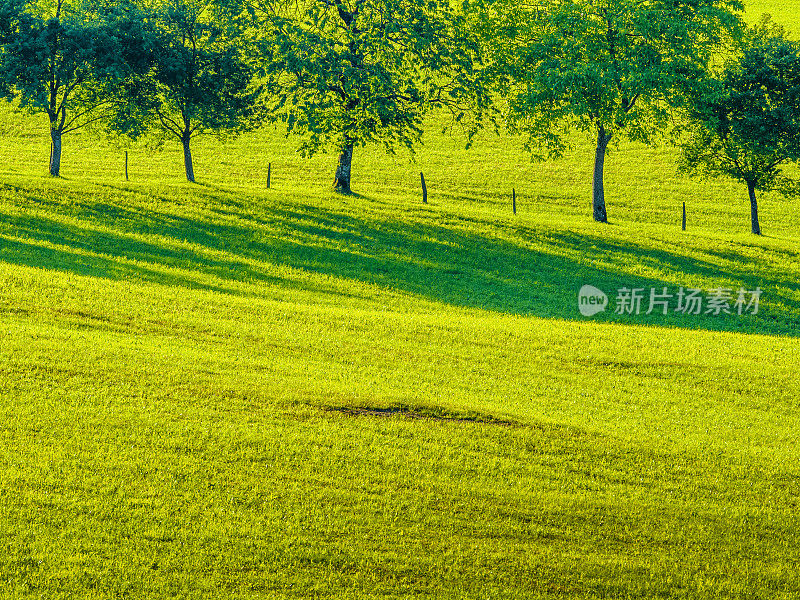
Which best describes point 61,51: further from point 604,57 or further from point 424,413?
point 424,413

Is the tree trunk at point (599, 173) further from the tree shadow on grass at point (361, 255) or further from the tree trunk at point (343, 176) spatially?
the tree trunk at point (343, 176)

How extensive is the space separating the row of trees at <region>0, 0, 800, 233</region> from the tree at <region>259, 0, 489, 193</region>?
105 millimetres

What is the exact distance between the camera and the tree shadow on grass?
28828 millimetres

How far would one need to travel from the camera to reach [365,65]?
1543 inches

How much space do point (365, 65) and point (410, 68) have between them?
2616mm

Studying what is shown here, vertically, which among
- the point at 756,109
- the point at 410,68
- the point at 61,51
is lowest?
the point at 756,109

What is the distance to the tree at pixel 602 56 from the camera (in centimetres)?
4009

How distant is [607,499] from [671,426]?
4.32 metres

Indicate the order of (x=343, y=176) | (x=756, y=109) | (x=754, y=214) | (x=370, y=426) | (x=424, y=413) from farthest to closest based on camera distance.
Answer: (x=754, y=214)
(x=343, y=176)
(x=756, y=109)
(x=424, y=413)
(x=370, y=426)

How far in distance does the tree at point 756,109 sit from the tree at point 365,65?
1351 cm

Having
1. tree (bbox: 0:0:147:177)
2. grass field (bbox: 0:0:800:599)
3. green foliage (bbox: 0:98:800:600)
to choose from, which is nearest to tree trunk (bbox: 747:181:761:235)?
grass field (bbox: 0:0:800:599)

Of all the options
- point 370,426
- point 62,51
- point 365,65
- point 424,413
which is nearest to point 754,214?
point 365,65

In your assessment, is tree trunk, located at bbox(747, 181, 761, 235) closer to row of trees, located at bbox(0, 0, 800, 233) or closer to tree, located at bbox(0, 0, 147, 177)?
row of trees, located at bbox(0, 0, 800, 233)

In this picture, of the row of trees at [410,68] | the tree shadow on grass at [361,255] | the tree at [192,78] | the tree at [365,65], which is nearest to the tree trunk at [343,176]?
the row of trees at [410,68]
